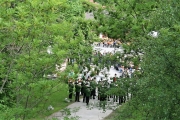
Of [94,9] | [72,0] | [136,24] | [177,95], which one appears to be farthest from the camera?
[72,0]

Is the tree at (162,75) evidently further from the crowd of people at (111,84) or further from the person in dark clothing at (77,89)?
the person in dark clothing at (77,89)

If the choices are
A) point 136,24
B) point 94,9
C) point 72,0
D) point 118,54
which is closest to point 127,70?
A: point 118,54

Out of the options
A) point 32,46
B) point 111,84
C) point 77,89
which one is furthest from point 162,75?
point 77,89

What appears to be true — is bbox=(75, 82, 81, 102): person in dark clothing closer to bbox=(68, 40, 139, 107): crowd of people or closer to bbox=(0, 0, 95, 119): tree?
bbox=(68, 40, 139, 107): crowd of people

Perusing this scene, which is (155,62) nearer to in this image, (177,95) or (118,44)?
(177,95)

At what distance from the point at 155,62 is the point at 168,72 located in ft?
1.28

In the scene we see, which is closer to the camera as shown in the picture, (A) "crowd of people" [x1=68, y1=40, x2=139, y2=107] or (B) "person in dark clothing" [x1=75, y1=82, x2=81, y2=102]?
(A) "crowd of people" [x1=68, y1=40, x2=139, y2=107]

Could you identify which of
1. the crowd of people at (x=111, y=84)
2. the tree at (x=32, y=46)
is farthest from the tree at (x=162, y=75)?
the tree at (x=32, y=46)

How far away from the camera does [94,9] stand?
21.8 meters

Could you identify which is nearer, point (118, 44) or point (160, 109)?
point (160, 109)

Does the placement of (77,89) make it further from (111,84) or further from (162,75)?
(162,75)

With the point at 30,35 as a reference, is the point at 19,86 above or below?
below

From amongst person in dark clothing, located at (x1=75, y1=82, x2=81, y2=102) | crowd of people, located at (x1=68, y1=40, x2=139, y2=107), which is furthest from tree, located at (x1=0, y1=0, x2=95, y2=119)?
person in dark clothing, located at (x1=75, y1=82, x2=81, y2=102)

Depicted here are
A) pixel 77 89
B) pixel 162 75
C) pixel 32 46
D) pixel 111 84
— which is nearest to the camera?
pixel 162 75
